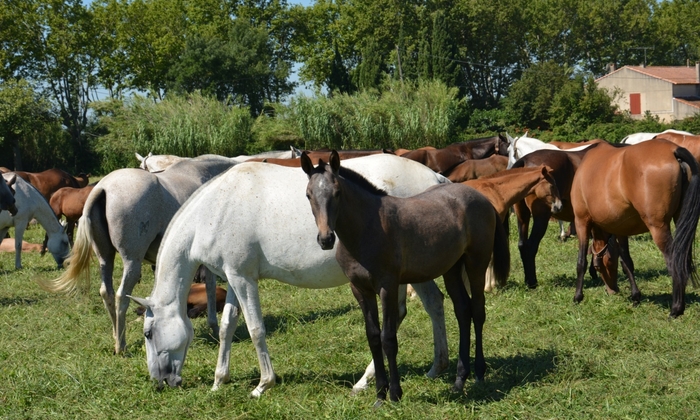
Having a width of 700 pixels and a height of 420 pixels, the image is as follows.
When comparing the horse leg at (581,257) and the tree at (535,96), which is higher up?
the tree at (535,96)

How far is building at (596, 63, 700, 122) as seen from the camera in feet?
198

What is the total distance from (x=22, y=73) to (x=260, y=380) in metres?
58.1

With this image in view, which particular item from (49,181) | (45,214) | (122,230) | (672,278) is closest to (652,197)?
(672,278)

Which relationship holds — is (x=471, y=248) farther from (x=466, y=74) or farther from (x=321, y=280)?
(x=466, y=74)

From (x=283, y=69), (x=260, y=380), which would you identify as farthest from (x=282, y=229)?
(x=283, y=69)

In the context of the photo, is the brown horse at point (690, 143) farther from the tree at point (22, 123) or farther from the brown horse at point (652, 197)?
the tree at point (22, 123)

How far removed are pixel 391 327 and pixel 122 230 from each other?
11.8 feet

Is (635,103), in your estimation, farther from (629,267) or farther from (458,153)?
(629,267)

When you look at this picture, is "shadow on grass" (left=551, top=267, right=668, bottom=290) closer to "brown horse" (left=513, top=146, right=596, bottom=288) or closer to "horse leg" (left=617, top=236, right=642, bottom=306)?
"brown horse" (left=513, top=146, right=596, bottom=288)

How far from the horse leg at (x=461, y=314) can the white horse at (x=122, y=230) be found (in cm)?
309

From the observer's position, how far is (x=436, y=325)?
6125 millimetres

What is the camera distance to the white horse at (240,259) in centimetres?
595

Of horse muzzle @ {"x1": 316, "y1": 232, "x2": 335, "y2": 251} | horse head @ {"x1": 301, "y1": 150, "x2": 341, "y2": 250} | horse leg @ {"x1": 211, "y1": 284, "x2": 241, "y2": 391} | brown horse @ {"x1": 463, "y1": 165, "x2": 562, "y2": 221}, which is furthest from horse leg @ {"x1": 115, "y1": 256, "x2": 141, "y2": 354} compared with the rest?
brown horse @ {"x1": 463, "y1": 165, "x2": 562, "y2": 221}

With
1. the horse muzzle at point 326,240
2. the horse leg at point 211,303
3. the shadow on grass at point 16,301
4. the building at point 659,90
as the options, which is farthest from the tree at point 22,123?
the building at point 659,90
